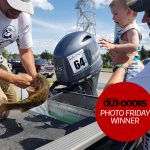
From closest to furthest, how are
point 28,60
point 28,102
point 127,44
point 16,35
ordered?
1. point 28,102
2. point 16,35
3. point 28,60
4. point 127,44

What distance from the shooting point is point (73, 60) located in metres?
3.56

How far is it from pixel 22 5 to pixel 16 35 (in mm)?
451

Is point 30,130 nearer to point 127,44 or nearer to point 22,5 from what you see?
point 22,5

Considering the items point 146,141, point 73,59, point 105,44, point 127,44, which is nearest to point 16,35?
point 105,44

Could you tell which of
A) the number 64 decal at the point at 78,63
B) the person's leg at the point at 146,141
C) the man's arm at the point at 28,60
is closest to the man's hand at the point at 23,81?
the man's arm at the point at 28,60

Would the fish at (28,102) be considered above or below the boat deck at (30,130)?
above

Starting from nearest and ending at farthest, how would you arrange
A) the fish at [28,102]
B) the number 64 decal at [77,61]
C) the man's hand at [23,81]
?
the fish at [28,102], the man's hand at [23,81], the number 64 decal at [77,61]

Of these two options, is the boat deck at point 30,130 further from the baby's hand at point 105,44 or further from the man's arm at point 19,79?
the baby's hand at point 105,44

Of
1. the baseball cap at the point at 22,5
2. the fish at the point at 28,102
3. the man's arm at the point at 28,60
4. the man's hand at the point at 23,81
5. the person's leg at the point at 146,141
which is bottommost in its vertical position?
the man's arm at the point at 28,60

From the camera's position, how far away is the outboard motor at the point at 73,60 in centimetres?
356

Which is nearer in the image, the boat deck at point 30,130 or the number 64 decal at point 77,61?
the boat deck at point 30,130

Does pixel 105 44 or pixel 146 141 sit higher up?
pixel 146 141

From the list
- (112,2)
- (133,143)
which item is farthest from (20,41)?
(133,143)

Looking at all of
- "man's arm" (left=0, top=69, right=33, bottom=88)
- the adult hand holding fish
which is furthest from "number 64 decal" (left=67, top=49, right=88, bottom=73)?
the adult hand holding fish
